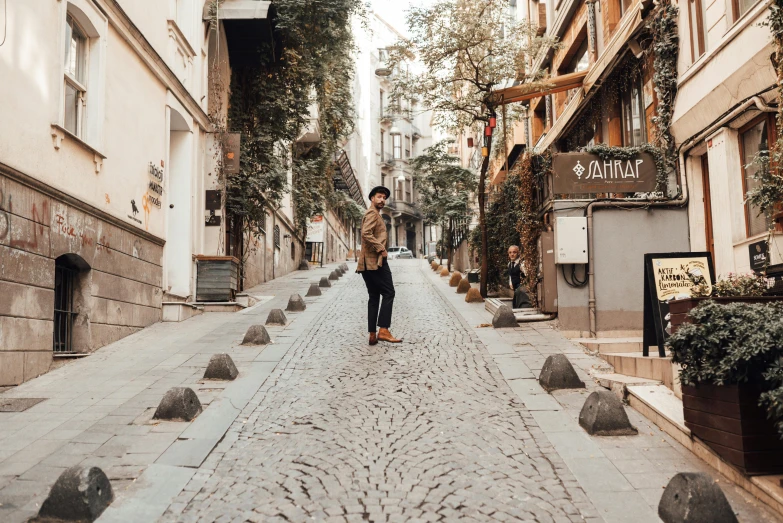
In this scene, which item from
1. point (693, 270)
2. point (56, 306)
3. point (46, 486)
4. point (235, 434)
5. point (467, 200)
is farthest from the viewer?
point (467, 200)

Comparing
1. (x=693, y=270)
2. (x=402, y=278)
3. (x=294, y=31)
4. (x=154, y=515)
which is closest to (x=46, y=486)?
(x=154, y=515)

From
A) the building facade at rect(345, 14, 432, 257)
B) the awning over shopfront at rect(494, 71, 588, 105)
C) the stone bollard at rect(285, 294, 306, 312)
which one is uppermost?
the building facade at rect(345, 14, 432, 257)

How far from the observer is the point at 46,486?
4453 millimetres

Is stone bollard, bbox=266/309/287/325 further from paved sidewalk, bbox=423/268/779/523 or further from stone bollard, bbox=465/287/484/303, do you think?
stone bollard, bbox=465/287/484/303

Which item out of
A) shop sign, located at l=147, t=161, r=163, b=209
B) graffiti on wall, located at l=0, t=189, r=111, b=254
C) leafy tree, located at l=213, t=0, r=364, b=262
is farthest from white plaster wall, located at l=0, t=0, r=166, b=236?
leafy tree, located at l=213, t=0, r=364, b=262

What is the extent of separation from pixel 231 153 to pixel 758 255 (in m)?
10.7

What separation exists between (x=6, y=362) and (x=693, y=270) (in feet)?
23.3

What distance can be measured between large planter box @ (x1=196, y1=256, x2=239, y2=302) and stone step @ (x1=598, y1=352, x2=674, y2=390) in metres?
8.41

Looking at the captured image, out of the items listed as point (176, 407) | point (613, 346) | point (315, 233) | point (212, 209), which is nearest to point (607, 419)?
point (176, 407)

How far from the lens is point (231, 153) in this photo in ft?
50.6

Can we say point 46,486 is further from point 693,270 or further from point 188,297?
point 188,297

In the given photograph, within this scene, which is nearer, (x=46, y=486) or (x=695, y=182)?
(x=46, y=486)

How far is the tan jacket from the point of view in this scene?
9070 mm

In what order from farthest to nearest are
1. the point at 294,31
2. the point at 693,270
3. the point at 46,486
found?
the point at 294,31 < the point at 693,270 < the point at 46,486
